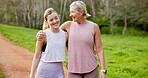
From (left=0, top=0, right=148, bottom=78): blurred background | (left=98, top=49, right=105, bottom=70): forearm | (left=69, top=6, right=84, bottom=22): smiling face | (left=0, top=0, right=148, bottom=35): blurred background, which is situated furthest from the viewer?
(left=0, top=0, right=148, bottom=35): blurred background

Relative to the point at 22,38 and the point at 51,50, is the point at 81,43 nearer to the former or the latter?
the point at 51,50

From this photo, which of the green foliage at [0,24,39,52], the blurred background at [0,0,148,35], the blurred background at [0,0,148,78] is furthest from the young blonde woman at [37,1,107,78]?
the blurred background at [0,0,148,35]

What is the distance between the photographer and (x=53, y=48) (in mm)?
2613

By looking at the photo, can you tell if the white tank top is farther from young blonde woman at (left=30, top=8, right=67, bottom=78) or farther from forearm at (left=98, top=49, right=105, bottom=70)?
forearm at (left=98, top=49, right=105, bottom=70)

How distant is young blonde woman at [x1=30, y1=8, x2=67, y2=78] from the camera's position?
260cm

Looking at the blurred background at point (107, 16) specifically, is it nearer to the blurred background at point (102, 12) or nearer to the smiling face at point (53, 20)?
the blurred background at point (102, 12)

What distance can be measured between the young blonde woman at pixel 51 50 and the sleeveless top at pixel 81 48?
0.12 m

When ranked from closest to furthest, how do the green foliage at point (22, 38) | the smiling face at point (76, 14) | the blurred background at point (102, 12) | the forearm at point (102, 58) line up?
the smiling face at point (76, 14)
the forearm at point (102, 58)
the green foliage at point (22, 38)
the blurred background at point (102, 12)

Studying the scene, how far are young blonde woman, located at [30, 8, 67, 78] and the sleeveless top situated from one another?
122 mm

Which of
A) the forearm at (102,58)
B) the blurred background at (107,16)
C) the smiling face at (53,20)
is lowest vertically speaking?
the blurred background at (107,16)

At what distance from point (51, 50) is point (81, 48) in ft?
1.15

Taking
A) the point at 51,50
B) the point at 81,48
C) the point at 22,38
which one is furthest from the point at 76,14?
the point at 22,38

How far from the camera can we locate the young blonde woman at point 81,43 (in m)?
2.56

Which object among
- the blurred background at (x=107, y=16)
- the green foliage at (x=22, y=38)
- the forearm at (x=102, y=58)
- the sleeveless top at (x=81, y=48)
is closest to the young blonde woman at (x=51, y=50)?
the sleeveless top at (x=81, y=48)
